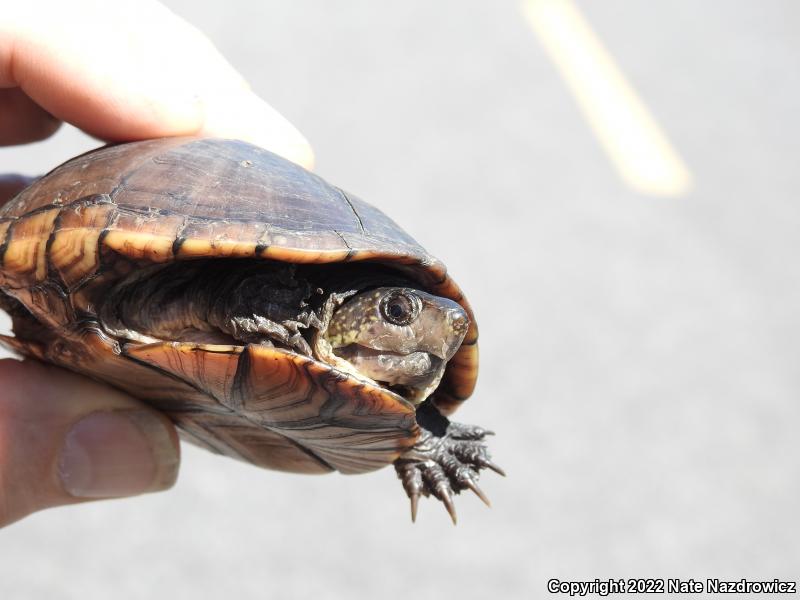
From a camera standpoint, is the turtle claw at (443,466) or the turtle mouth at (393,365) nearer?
the turtle mouth at (393,365)

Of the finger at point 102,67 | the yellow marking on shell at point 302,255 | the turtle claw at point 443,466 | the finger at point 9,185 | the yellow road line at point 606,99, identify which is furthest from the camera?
the yellow road line at point 606,99

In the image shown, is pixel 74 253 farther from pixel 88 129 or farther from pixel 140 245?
pixel 88 129

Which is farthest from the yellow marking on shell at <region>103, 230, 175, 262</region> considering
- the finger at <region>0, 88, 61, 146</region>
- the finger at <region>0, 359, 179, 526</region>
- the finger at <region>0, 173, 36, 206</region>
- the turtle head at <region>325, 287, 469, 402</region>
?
the finger at <region>0, 88, 61, 146</region>

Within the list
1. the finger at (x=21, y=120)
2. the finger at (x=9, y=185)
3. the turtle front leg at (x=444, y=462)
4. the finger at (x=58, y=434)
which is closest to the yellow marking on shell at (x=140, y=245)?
the finger at (x=58, y=434)

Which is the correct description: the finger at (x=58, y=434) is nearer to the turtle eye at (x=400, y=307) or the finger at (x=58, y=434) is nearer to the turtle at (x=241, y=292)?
the turtle at (x=241, y=292)

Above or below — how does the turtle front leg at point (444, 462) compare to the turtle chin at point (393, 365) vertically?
below

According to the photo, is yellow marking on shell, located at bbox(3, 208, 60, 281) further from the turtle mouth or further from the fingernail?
the turtle mouth

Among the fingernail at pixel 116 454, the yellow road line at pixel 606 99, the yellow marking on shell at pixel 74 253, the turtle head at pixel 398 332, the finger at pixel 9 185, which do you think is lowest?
the fingernail at pixel 116 454
